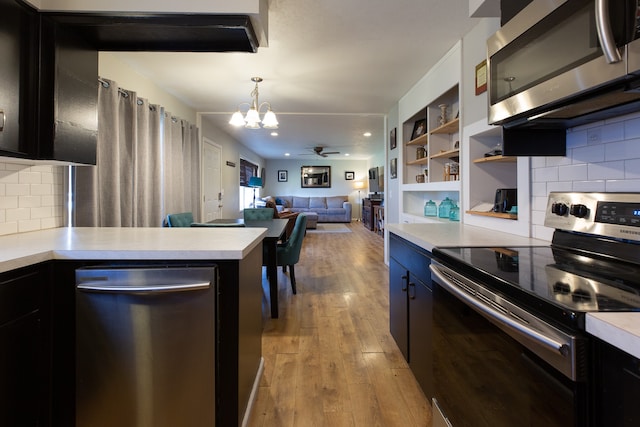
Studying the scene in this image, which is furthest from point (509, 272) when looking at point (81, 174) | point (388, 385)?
point (81, 174)

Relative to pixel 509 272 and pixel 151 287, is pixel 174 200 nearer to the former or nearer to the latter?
pixel 151 287

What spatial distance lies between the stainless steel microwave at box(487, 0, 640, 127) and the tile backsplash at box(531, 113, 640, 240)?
2.9 inches

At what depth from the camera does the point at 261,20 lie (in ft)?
5.54

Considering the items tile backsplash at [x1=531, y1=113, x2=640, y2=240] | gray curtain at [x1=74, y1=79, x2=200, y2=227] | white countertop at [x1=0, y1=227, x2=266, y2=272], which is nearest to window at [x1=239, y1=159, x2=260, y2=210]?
gray curtain at [x1=74, y1=79, x2=200, y2=227]

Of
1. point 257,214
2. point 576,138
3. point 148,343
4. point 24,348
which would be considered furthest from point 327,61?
point 24,348

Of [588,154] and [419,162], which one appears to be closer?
[588,154]

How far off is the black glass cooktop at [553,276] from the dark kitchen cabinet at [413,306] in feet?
0.86

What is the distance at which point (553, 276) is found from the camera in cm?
87

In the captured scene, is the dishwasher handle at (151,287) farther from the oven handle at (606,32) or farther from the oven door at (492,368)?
the oven handle at (606,32)

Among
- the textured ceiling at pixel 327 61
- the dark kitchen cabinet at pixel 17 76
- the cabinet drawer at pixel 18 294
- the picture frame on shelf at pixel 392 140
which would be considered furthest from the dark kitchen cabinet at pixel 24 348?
the picture frame on shelf at pixel 392 140

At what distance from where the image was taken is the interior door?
4.93 m

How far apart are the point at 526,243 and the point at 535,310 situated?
2.61ft

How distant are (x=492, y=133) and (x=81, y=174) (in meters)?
2.83

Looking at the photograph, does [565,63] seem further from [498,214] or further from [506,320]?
[498,214]
